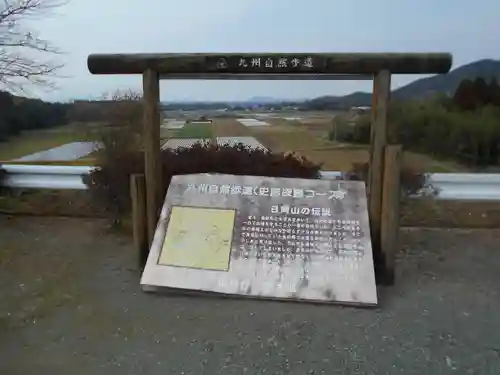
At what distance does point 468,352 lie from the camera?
2846mm

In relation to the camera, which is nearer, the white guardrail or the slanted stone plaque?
the slanted stone plaque

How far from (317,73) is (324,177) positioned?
1.90 m

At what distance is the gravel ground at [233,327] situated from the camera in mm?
2730

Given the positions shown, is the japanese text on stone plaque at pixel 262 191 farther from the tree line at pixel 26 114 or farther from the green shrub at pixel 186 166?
the tree line at pixel 26 114

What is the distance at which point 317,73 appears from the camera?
12.1 ft

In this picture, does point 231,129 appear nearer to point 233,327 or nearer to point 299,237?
point 299,237

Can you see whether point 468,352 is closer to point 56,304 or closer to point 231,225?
point 231,225

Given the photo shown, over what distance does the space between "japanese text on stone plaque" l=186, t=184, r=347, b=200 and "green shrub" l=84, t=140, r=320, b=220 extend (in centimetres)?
83

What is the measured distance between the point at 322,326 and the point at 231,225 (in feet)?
3.24

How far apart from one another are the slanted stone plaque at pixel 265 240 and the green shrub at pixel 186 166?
83 centimetres

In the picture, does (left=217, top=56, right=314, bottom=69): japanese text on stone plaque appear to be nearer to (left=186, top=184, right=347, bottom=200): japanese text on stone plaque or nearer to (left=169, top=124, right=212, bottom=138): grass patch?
(left=186, top=184, right=347, bottom=200): japanese text on stone plaque

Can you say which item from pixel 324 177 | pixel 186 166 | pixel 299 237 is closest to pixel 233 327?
pixel 299 237

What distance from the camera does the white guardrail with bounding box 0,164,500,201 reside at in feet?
18.4

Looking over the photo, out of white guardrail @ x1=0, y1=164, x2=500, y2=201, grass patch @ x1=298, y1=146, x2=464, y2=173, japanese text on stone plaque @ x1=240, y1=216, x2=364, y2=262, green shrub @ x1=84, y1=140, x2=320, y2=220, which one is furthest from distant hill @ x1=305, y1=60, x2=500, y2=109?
japanese text on stone plaque @ x1=240, y1=216, x2=364, y2=262
